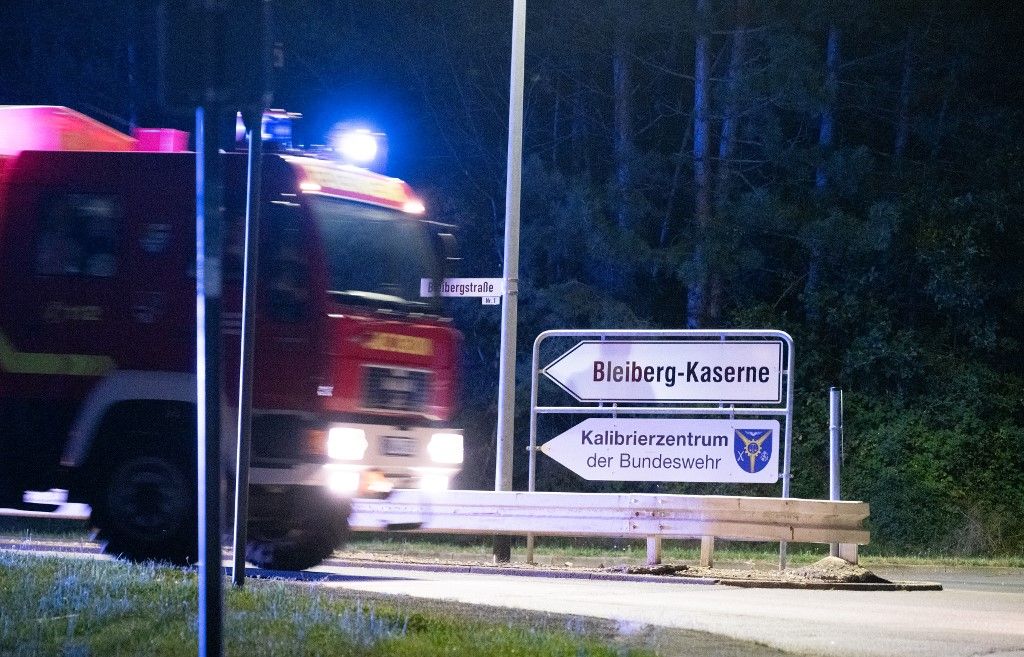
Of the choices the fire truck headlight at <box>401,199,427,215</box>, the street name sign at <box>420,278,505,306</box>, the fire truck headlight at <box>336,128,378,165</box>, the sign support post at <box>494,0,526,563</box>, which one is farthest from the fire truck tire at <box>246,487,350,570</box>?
the sign support post at <box>494,0,526,563</box>

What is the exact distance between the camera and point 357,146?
15.2 meters

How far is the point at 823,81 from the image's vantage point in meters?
28.9

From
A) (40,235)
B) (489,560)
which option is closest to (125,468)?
(40,235)

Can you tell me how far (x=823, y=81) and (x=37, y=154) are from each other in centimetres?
1774

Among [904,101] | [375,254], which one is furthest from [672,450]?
A: [904,101]

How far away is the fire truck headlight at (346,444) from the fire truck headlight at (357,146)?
2.68 meters

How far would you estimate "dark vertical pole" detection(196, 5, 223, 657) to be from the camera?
6625 millimetres

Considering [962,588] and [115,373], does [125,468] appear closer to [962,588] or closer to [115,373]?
[115,373]

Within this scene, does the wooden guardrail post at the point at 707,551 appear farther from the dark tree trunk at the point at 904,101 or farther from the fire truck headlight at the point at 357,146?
the dark tree trunk at the point at 904,101

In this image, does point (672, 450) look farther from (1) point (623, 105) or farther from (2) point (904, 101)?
(1) point (623, 105)

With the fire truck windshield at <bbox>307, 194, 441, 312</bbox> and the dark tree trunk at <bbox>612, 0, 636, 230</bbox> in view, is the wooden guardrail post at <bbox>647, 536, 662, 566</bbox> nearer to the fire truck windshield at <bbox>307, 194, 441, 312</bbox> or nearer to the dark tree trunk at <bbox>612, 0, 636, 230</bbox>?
the fire truck windshield at <bbox>307, 194, 441, 312</bbox>

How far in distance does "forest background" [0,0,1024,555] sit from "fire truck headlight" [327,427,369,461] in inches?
546

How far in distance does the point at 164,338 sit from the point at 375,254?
196 centimetres

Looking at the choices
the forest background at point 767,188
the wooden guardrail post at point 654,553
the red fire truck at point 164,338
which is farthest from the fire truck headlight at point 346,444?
the forest background at point 767,188
